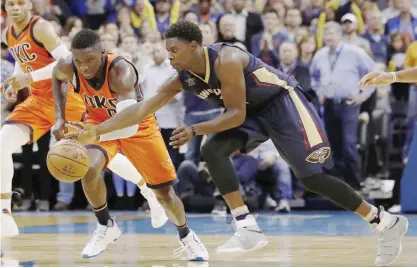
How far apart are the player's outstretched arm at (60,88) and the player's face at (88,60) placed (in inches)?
14.5

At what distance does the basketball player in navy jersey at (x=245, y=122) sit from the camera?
5.98 metres

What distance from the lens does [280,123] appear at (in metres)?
6.25

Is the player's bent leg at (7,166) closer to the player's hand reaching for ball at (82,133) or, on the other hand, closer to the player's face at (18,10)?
the player's face at (18,10)

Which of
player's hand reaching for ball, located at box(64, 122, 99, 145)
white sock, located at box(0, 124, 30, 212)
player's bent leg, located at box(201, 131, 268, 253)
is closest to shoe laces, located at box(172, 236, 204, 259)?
player's bent leg, located at box(201, 131, 268, 253)

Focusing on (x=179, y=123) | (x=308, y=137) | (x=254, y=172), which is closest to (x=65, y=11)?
(x=179, y=123)

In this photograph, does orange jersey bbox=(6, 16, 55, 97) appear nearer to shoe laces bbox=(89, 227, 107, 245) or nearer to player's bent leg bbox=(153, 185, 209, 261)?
shoe laces bbox=(89, 227, 107, 245)

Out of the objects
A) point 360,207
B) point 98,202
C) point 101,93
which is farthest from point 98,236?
point 360,207

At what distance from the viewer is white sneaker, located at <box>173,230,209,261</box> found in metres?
6.37

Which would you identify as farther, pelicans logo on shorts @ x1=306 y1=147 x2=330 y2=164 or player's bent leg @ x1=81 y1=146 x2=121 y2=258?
player's bent leg @ x1=81 y1=146 x2=121 y2=258

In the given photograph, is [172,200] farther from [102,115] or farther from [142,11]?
[142,11]

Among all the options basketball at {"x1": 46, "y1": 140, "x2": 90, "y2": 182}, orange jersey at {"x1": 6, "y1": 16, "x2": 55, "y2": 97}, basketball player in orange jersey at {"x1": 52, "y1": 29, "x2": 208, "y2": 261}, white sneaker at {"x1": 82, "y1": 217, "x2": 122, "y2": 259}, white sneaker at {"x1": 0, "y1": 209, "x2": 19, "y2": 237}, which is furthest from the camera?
orange jersey at {"x1": 6, "y1": 16, "x2": 55, "y2": 97}

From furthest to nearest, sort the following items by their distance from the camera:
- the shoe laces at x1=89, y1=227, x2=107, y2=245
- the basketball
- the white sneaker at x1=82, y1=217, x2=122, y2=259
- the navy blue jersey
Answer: the shoe laces at x1=89, y1=227, x2=107, y2=245
the white sneaker at x1=82, y1=217, x2=122, y2=259
the navy blue jersey
the basketball

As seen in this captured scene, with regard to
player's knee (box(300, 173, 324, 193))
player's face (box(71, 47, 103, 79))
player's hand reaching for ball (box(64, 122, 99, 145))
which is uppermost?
player's face (box(71, 47, 103, 79))

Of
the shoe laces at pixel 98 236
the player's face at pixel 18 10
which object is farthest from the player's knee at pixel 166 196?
the player's face at pixel 18 10
